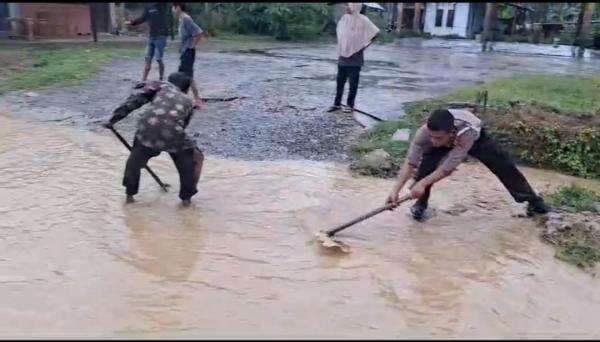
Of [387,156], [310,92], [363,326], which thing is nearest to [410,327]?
[363,326]

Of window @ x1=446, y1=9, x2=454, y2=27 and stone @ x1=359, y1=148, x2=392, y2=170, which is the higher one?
window @ x1=446, y1=9, x2=454, y2=27

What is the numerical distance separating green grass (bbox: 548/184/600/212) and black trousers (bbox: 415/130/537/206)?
0.60 meters

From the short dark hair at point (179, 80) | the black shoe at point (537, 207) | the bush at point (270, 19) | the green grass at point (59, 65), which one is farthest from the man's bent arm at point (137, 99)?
the bush at point (270, 19)

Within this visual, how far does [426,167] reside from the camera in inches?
193

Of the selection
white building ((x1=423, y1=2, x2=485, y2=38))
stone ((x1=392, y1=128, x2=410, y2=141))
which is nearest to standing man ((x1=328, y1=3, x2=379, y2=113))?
stone ((x1=392, y1=128, x2=410, y2=141))

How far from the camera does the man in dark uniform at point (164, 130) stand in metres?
4.80

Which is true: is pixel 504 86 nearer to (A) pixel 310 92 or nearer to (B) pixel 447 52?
(A) pixel 310 92

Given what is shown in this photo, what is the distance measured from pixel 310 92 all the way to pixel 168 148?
554 cm

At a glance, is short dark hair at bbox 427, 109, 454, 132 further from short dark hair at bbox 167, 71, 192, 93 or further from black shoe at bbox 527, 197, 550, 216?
short dark hair at bbox 167, 71, 192, 93

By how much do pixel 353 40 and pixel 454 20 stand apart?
26.5 m

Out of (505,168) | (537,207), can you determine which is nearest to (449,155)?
(505,168)

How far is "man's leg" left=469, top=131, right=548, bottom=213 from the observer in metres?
4.81

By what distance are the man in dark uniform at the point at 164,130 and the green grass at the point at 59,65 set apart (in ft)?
19.5

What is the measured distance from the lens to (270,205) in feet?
17.6
